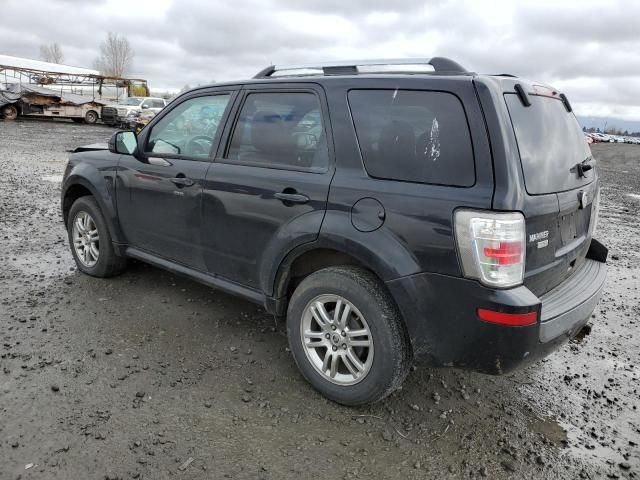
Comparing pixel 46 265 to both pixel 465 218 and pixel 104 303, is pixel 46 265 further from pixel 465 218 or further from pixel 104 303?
pixel 465 218

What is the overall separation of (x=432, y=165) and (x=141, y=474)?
6.79 feet

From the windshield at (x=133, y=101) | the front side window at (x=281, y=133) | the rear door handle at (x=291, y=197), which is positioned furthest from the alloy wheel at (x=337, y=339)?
the windshield at (x=133, y=101)

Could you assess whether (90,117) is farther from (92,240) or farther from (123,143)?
(123,143)

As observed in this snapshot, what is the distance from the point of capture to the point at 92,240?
472 cm

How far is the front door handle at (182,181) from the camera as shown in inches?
145

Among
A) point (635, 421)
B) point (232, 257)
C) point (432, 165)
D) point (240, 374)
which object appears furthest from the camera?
point (232, 257)

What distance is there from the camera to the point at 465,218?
244 centimetres

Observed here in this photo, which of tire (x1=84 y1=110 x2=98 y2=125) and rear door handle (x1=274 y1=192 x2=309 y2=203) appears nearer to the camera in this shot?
rear door handle (x1=274 y1=192 x2=309 y2=203)

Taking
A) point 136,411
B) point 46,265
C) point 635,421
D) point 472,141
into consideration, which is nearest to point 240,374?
point 136,411

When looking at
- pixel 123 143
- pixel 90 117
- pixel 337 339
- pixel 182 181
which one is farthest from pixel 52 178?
pixel 90 117

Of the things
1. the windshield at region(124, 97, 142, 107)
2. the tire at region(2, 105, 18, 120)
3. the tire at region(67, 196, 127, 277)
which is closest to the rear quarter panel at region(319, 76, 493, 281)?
the tire at region(67, 196, 127, 277)

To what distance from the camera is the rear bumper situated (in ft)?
7.99

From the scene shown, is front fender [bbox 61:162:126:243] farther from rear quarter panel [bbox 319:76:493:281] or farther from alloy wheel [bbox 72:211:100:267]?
rear quarter panel [bbox 319:76:493:281]

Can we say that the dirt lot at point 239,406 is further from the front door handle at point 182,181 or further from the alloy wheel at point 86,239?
the front door handle at point 182,181
